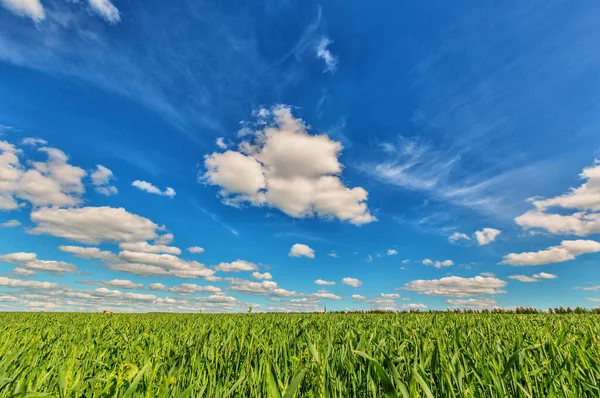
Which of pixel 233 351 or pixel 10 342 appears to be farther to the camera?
pixel 10 342

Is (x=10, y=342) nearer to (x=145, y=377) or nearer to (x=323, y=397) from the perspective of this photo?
(x=145, y=377)

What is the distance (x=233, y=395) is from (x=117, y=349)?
247cm

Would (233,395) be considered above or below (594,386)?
below

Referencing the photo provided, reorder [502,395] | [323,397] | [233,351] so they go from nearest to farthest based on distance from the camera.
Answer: [323,397] < [502,395] < [233,351]

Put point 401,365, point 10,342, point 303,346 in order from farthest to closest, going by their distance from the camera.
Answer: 1. point 10,342
2. point 303,346
3. point 401,365

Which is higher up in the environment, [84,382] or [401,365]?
[401,365]

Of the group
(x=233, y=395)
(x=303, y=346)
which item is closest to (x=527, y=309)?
(x=303, y=346)

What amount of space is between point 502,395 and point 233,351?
95.5 inches

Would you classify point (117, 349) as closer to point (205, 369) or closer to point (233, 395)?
point (205, 369)

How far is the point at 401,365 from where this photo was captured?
8.55 ft

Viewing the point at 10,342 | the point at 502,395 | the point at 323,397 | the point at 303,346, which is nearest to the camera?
the point at 323,397

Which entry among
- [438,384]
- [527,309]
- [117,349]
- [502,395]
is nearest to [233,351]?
[117,349]

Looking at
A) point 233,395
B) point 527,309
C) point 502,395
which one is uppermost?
point 527,309

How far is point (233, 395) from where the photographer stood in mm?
2137
